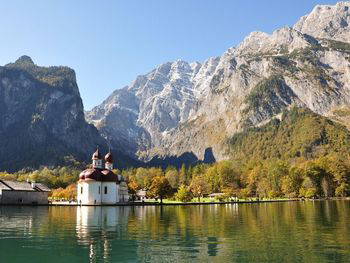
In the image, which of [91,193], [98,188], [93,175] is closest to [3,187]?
[91,193]

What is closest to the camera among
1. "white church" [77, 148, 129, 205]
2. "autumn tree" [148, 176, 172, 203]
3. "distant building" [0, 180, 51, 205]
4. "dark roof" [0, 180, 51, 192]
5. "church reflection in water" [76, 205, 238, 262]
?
"church reflection in water" [76, 205, 238, 262]

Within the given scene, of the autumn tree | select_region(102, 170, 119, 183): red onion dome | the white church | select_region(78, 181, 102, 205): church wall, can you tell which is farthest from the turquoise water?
the autumn tree

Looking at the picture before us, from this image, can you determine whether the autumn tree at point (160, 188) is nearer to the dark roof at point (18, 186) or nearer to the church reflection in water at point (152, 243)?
the dark roof at point (18, 186)

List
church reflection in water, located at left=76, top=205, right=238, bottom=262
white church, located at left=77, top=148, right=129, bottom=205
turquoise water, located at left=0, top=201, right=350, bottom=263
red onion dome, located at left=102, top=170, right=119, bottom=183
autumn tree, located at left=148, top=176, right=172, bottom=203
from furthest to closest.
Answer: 1. autumn tree, located at left=148, top=176, right=172, bottom=203
2. red onion dome, located at left=102, top=170, right=119, bottom=183
3. white church, located at left=77, top=148, right=129, bottom=205
4. church reflection in water, located at left=76, top=205, right=238, bottom=262
5. turquoise water, located at left=0, top=201, right=350, bottom=263

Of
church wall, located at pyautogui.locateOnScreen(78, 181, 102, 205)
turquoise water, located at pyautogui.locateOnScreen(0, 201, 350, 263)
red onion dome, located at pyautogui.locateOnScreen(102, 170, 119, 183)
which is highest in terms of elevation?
red onion dome, located at pyautogui.locateOnScreen(102, 170, 119, 183)

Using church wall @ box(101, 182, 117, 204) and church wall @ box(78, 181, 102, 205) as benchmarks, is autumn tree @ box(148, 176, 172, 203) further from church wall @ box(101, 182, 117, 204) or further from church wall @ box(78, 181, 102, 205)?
church wall @ box(78, 181, 102, 205)

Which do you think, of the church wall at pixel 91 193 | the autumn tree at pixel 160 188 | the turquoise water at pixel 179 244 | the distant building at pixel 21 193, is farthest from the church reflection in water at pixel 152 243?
the autumn tree at pixel 160 188

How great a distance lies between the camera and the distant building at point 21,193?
133500 mm

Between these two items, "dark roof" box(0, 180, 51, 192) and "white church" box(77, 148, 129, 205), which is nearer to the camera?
"dark roof" box(0, 180, 51, 192)

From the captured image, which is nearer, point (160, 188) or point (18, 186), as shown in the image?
point (18, 186)

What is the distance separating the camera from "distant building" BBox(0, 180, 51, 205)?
13350 cm

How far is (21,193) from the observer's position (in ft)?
452

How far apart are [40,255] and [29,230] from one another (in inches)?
800

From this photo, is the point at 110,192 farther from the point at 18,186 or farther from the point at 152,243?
the point at 152,243
